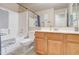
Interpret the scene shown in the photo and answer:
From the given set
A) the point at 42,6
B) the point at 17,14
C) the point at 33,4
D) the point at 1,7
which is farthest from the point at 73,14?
the point at 1,7

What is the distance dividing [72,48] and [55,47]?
0.96 feet

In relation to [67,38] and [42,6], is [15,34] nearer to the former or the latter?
[42,6]

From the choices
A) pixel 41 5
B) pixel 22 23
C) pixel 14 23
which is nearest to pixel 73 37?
pixel 41 5

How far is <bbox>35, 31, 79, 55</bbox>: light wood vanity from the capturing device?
2.14 metres

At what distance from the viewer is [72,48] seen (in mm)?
2156

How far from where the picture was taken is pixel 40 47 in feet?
7.37

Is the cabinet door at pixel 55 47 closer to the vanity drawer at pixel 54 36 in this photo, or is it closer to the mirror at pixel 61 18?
the vanity drawer at pixel 54 36

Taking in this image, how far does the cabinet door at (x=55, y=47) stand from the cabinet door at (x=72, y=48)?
0.13 meters

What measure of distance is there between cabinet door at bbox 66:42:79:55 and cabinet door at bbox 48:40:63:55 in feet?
0.44

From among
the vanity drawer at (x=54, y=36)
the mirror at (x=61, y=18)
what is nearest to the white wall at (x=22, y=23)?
the vanity drawer at (x=54, y=36)

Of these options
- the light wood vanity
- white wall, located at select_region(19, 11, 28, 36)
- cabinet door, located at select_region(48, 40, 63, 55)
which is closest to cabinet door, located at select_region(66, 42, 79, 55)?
the light wood vanity

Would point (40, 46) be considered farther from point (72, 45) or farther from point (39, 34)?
point (72, 45)

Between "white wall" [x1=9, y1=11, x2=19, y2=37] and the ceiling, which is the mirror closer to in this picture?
the ceiling

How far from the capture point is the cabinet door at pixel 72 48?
2131mm
